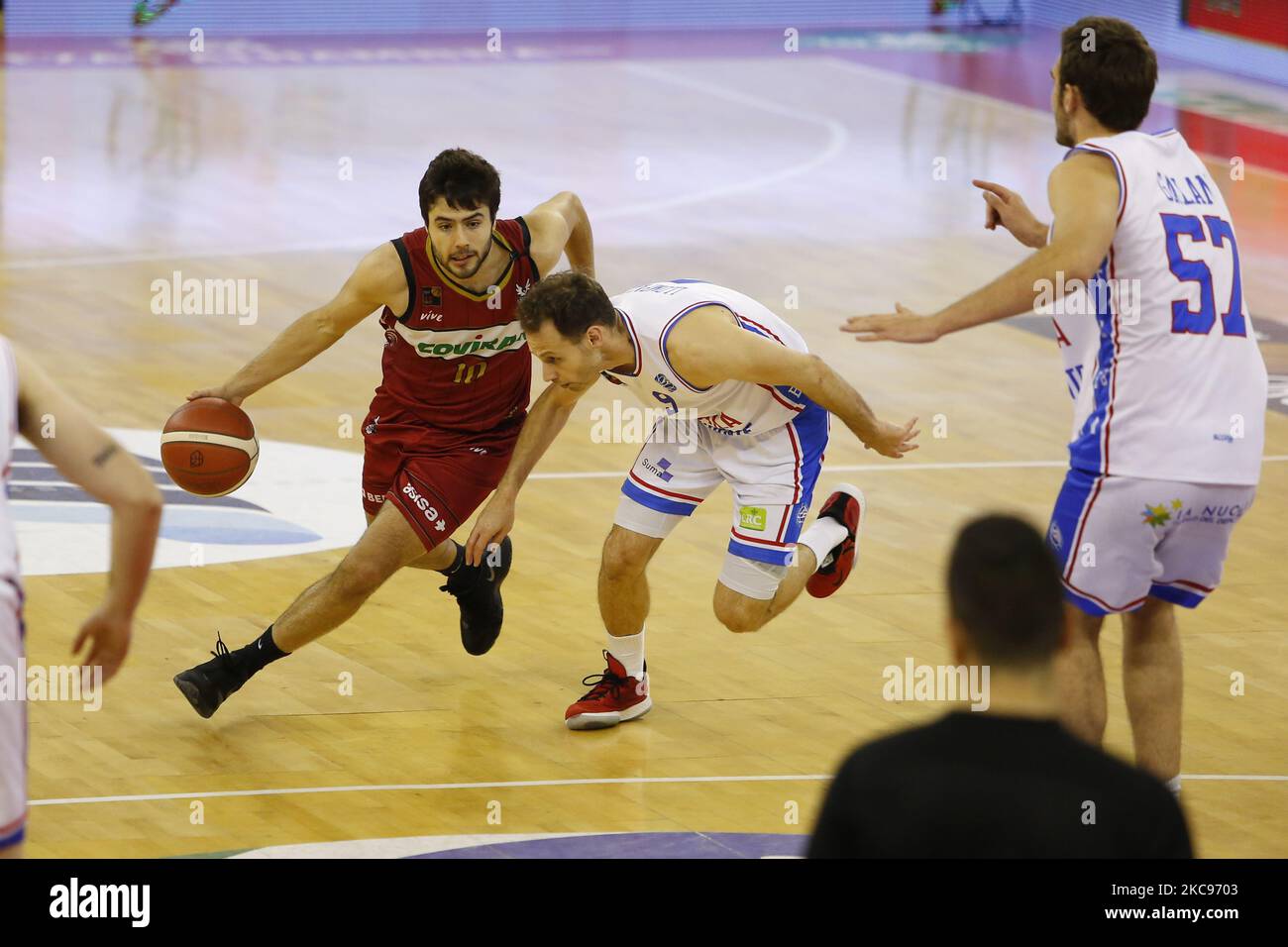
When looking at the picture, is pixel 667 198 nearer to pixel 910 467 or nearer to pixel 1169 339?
pixel 910 467

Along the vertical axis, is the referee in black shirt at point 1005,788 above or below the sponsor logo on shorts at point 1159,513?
above

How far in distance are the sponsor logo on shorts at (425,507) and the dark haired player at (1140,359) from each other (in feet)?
6.70

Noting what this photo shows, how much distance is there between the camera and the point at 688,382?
6.47 metres

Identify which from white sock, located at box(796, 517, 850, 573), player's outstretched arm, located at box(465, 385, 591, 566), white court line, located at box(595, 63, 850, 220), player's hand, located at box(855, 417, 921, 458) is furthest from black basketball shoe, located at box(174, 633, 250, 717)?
white court line, located at box(595, 63, 850, 220)

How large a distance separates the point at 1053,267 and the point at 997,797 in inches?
102

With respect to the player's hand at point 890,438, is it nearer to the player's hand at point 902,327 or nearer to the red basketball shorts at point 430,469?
the player's hand at point 902,327

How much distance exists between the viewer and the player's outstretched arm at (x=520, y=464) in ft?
20.8

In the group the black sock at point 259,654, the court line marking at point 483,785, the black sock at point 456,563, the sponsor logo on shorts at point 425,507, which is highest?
the sponsor logo on shorts at point 425,507

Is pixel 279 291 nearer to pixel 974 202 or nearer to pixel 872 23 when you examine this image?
pixel 974 202

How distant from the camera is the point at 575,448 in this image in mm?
10469

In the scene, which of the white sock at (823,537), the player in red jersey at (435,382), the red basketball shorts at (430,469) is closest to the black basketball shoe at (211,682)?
the player in red jersey at (435,382)

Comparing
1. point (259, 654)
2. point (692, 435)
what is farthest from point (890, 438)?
point (259, 654)

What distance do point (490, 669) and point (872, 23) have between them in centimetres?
2331
